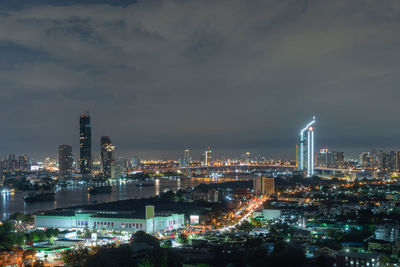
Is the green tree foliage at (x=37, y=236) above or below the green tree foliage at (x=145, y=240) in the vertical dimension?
below

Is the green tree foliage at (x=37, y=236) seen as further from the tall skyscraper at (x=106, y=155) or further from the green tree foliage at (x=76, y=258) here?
the tall skyscraper at (x=106, y=155)

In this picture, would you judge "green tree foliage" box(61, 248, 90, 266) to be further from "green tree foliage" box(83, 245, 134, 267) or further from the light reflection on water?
the light reflection on water

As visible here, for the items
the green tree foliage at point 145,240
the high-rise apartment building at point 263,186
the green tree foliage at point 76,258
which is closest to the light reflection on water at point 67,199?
the high-rise apartment building at point 263,186

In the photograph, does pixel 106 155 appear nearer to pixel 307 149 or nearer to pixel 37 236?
pixel 307 149

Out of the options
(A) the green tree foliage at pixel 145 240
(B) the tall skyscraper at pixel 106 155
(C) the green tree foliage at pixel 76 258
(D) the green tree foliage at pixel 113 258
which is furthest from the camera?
(B) the tall skyscraper at pixel 106 155

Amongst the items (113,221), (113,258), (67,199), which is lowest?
(67,199)

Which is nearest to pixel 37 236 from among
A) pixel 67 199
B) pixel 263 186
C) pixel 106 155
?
pixel 67 199
